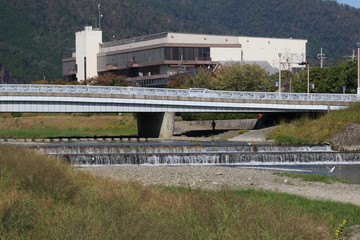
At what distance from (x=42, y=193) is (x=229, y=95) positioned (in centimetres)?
4485

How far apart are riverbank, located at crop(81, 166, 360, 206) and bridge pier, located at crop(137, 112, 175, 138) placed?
1200 inches

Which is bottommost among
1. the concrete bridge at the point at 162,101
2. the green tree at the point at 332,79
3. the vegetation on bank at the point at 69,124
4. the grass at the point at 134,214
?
the vegetation on bank at the point at 69,124

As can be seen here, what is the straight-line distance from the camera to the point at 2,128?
82188 mm

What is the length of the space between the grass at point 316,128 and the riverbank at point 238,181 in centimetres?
2176

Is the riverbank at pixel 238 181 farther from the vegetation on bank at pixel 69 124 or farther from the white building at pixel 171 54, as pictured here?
the white building at pixel 171 54

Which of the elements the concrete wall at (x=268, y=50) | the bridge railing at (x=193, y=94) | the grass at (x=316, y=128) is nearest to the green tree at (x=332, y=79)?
the bridge railing at (x=193, y=94)

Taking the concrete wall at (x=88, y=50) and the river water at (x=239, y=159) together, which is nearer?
the river water at (x=239, y=159)

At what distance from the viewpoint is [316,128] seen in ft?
175

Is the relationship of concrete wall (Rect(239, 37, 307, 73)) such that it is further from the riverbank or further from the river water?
the riverbank

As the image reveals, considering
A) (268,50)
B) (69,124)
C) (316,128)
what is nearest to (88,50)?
(268,50)

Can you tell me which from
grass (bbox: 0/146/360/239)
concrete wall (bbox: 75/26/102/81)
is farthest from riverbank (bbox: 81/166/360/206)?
concrete wall (bbox: 75/26/102/81)

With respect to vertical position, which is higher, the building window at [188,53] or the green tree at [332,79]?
the building window at [188,53]

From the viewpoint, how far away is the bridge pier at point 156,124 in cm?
6172

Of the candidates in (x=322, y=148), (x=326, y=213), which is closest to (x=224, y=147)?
(x=322, y=148)
